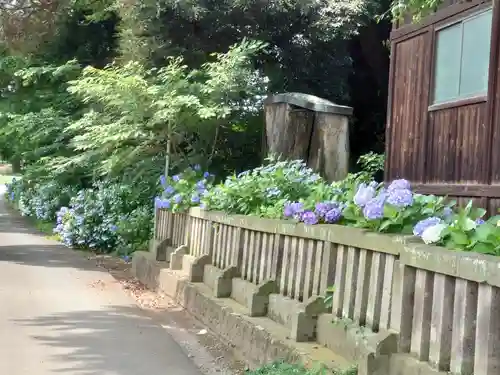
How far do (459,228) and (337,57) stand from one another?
1201 centimetres

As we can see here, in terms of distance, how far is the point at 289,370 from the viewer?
4.59 metres

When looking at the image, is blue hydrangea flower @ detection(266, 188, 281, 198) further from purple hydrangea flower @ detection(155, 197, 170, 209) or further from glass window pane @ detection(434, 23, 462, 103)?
purple hydrangea flower @ detection(155, 197, 170, 209)

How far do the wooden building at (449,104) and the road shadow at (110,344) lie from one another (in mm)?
4011

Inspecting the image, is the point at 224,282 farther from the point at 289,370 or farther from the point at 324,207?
the point at 289,370

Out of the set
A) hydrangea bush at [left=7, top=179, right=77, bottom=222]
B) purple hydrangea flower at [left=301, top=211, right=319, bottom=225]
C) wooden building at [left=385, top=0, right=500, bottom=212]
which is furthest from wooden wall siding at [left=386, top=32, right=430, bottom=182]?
hydrangea bush at [left=7, top=179, right=77, bottom=222]

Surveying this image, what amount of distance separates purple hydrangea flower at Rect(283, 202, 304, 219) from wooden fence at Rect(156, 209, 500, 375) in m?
0.10

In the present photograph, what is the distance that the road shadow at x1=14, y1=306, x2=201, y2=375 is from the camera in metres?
5.92

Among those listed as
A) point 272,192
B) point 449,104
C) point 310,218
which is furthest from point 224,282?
point 449,104

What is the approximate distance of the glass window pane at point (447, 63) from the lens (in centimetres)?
890

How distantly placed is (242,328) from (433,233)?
2619 mm

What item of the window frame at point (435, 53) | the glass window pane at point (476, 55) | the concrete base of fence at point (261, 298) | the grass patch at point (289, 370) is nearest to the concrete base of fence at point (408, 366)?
the grass patch at point (289, 370)

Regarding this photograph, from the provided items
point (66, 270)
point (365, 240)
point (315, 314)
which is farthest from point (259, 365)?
point (66, 270)

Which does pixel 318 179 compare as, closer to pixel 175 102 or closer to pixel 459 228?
pixel 459 228

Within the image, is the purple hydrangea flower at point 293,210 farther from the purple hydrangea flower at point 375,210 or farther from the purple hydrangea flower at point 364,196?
the purple hydrangea flower at point 375,210
